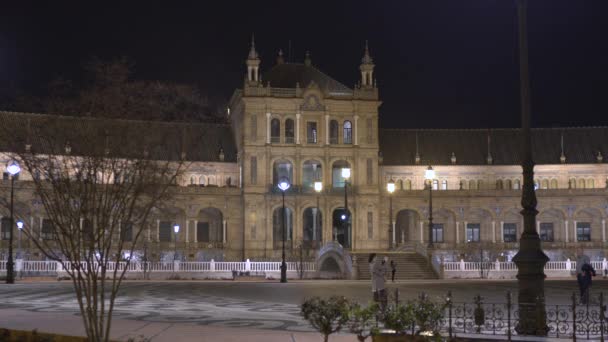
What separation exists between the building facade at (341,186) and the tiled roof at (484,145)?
0.19 meters

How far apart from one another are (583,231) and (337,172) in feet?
88.6

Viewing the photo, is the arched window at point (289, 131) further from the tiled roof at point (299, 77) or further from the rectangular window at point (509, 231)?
the rectangular window at point (509, 231)

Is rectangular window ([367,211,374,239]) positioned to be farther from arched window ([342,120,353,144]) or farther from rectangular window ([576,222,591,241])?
rectangular window ([576,222,591,241])

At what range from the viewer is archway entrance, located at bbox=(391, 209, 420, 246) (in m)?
91.2

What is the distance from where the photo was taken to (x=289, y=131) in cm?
8362

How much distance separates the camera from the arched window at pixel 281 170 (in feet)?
272

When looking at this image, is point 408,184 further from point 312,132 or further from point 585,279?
point 585,279

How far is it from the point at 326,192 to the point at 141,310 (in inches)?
2172

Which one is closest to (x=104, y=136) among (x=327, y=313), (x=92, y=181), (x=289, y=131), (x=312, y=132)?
(x=92, y=181)

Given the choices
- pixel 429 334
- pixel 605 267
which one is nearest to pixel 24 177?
pixel 605 267

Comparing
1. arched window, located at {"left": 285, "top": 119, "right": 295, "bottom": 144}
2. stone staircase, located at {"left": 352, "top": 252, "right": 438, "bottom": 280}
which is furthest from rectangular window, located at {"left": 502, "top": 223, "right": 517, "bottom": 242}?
stone staircase, located at {"left": 352, "top": 252, "right": 438, "bottom": 280}

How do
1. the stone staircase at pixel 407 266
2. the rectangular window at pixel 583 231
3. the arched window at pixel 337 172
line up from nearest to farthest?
1. the stone staircase at pixel 407 266
2. the arched window at pixel 337 172
3. the rectangular window at pixel 583 231

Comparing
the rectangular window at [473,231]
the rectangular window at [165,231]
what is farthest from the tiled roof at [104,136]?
the rectangular window at [473,231]

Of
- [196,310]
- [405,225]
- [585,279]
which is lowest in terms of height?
[196,310]
